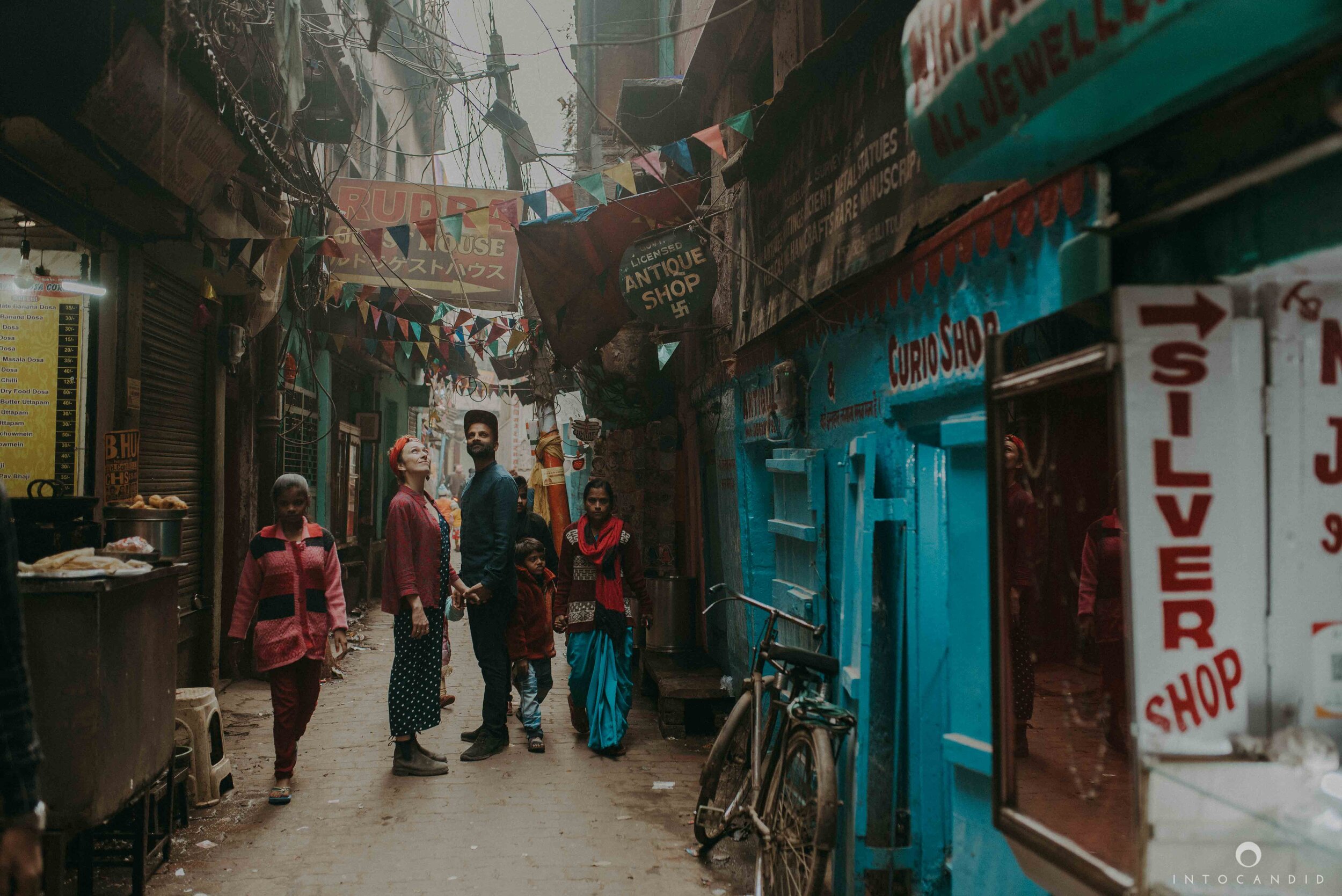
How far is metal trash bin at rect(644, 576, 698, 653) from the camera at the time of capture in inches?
334

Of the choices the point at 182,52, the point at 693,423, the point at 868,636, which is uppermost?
the point at 182,52

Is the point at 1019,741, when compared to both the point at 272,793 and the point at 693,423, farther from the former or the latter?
the point at 693,423

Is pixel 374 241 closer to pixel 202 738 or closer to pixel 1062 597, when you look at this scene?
pixel 202 738

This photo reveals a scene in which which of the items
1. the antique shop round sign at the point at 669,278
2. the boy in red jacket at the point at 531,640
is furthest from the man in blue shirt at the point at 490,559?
the antique shop round sign at the point at 669,278

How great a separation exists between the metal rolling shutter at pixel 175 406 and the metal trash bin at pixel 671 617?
3.98 meters

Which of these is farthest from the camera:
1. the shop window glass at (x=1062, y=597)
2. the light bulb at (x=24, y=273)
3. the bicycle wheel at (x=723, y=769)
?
the light bulb at (x=24, y=273)

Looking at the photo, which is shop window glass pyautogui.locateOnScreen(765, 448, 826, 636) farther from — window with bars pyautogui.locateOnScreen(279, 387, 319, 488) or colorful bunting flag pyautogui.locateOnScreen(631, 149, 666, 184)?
window with bars pyautogui.locateOnScreen(279, 387, 319, 488)

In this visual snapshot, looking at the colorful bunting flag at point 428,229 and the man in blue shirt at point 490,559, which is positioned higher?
the colorful bunting flag at point 428,229

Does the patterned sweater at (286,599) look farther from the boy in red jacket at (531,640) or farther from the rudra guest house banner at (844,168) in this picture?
the rudra guest house banner at (844,168)

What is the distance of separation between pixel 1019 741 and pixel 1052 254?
117 inches

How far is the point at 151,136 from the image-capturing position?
5613 millimetres

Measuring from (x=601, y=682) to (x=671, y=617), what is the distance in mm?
1874

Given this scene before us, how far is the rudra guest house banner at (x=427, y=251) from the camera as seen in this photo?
9.91 m

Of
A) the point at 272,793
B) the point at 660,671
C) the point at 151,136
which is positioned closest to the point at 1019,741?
the point at 660,671
